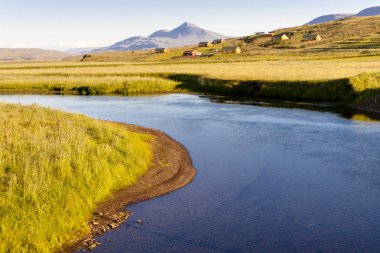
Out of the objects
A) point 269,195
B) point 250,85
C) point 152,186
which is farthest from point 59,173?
point 250,85

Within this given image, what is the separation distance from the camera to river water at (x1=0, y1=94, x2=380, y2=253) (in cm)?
1477

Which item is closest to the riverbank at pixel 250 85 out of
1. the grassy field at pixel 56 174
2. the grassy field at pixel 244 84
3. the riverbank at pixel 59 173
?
the grassy field at pixel 244 84

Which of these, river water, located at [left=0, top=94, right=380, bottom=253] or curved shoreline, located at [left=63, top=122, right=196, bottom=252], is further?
curved shoreline, located at [left=63, top=122, right=196, bottom=252]

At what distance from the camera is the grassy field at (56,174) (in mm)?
14195

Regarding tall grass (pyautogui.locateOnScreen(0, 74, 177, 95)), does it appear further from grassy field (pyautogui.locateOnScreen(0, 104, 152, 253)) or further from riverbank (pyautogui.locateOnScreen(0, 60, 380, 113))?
grassy field (pyautogui.locateOnScreen(0, 104, 152, 253))

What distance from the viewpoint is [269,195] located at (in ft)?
62.7

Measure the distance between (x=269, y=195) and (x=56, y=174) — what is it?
9821mm

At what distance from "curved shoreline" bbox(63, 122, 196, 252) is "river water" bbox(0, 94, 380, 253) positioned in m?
0.53

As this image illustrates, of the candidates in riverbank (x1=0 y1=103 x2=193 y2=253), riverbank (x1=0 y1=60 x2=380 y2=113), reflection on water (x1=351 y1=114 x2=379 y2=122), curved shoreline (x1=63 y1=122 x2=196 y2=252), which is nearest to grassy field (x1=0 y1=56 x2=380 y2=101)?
riverbank (x1=0 y1=60 x2=380 y2=113)

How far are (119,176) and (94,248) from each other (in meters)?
6.32

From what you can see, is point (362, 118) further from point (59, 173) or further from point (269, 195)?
point (59, 173)

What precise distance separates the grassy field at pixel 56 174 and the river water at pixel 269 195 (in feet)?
6.21

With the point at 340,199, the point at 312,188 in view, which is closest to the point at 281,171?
the point at 312,188

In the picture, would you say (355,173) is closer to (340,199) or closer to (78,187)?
(340,199)
